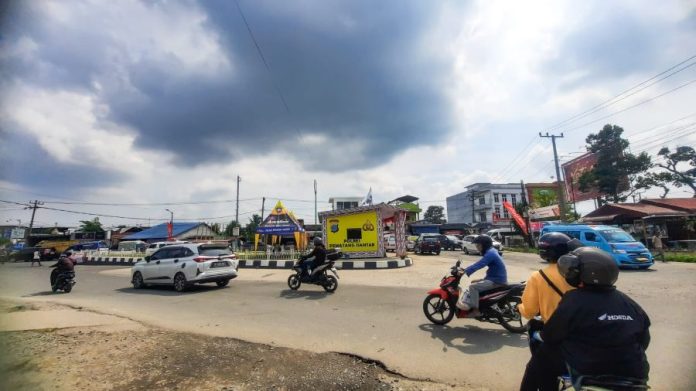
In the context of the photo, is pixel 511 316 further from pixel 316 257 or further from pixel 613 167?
pixel 613 167

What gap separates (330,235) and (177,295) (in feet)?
37.6

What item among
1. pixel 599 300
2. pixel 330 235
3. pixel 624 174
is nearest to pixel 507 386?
pixel 599 300

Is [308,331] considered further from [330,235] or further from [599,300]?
[330,235]

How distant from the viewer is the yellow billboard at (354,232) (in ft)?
65.5

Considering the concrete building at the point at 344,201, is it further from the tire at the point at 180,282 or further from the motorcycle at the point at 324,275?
the motorcycle at the point at 324,275

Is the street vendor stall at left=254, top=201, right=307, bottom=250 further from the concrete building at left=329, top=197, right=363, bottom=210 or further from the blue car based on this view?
the concrete building at left=329, top=197, right=363, bottom=210

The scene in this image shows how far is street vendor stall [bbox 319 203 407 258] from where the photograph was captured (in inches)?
782

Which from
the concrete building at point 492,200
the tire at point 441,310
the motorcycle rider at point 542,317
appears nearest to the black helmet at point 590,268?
the motorcycle rider at point 542,317

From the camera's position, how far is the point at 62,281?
11844 millimetres

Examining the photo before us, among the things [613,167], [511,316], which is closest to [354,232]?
[511,316]

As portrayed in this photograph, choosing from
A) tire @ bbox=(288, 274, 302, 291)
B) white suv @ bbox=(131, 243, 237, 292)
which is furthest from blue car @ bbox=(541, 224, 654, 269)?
white suv @ bbox=(131, 243, 237, 292)

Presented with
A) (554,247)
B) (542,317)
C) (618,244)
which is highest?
(554,247)

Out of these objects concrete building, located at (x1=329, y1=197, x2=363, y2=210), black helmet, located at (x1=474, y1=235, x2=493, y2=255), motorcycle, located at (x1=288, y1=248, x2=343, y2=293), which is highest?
concrete building, located at (x1=329, y1=197, x2=363, y2=210)

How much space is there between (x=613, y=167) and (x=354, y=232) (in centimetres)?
3236
